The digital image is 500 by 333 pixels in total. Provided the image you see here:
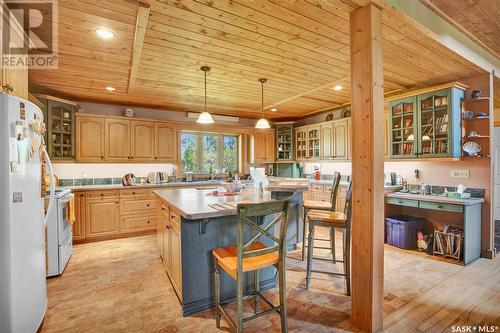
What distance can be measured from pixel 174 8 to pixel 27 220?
6.46 feet

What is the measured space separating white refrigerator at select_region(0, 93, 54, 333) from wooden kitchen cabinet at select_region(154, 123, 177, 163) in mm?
3156

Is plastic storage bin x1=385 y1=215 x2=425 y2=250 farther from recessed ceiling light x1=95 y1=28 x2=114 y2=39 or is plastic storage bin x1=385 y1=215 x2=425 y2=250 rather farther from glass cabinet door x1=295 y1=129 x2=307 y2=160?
recessed ceiling light x1=95 y1=28 x2=114 y2=39

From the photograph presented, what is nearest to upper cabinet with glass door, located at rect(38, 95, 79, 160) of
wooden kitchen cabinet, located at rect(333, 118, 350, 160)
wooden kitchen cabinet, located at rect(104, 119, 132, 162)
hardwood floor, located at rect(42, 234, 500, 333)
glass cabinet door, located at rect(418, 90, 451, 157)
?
wooden kitchen cabinet, located at rect(104, 119, 132, 162)

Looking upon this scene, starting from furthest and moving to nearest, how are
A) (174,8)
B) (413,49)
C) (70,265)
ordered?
(70,265) < (413,49) < (174,8)

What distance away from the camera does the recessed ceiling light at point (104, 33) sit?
7.51ft

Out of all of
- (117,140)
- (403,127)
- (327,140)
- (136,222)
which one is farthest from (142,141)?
(403,127)

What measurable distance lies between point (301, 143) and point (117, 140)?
4234 millimetres

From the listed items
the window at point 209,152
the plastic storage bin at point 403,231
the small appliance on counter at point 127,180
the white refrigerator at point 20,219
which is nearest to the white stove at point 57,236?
the white refrigerator at point 20,219

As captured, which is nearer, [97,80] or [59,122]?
[97,80]

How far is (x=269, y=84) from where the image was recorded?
390 cm

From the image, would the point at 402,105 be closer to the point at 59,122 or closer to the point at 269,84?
the point at 269,84

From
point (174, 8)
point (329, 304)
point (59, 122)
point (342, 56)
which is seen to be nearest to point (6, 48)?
point (174, 8)

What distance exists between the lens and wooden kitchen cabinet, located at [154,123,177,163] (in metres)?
5.16

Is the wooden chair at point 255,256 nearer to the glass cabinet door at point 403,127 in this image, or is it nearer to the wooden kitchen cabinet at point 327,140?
the glass cabinet door at point 403,127
